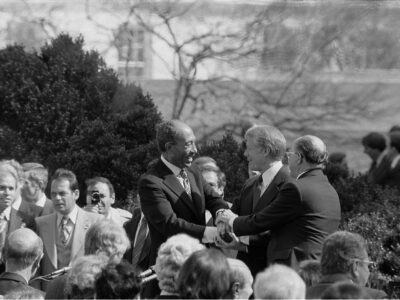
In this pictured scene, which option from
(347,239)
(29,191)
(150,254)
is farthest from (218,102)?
(347,239)

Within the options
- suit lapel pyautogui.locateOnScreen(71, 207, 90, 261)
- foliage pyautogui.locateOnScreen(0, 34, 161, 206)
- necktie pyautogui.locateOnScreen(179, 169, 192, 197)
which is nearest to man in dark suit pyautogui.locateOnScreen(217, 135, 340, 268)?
necktie pyautogui.locateOnScreen(179, 169, 192, 197)

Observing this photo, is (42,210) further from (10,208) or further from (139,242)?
(139,242)

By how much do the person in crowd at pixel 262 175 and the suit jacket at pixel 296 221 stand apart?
0.28 metres

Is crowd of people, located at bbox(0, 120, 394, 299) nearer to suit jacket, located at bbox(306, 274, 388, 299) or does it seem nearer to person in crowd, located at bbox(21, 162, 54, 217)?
suit jacket, located at bbox(306, 274, 388, 299)

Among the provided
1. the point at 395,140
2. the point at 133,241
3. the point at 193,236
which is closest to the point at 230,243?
the point at 193,236

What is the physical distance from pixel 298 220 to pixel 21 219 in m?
3.18

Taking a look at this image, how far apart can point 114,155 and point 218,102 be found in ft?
9.68

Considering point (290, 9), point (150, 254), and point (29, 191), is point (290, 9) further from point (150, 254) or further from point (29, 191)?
point (150, 254)

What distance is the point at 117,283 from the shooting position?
5703mm

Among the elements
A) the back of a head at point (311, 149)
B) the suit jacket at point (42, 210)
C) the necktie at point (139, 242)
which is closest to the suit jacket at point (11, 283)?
the necktie at point (139, 242)

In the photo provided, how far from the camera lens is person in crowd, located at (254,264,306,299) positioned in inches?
212

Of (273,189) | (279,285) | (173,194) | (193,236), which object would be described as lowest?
(193,236)

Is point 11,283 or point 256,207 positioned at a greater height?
point 256,207

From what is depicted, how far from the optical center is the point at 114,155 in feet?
40.1
